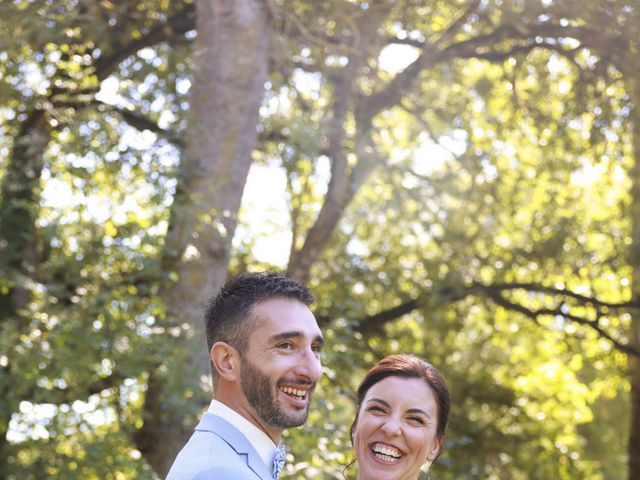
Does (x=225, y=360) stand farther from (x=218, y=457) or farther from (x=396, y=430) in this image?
(x=396, y=430)

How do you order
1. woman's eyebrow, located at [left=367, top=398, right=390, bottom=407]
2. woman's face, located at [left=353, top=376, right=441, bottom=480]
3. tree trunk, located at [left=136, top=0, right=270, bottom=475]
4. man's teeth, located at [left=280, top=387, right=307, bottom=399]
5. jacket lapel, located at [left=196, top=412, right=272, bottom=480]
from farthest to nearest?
tree trunk, located at [left=136, top=0, right=270, bottom=475], woman's eyebrow, located at [left=367, top=398, right=390, bottom=407], woman's face, located at [left=353, top=376, right=441, bottom=480], man's teeth, located at [left=280, top=387, right=307, bottom=399], jacket lapel, located at [left=196, top=412, right=272, bottom=480]

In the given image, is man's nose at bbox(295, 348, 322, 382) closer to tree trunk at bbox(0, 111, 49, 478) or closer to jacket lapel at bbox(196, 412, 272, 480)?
jacket lapel at bbox(196, 412, 272, 480)

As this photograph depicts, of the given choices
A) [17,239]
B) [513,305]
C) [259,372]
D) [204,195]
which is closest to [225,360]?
[259,372]

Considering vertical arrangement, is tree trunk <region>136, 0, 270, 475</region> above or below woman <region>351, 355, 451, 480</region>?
above

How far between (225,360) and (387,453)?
1321 millimetres

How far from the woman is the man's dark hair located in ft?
3.77

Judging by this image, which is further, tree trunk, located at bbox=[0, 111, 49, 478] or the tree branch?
the tree branch

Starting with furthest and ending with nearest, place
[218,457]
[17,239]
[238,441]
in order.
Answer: [17,239] < [238,441] < [218,457]

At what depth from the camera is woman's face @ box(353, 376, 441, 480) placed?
427 centimetres

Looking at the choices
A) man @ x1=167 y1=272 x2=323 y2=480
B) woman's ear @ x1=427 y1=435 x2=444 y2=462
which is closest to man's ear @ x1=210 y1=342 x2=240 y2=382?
man @ x1=167 y1=272 x2=323 y2=480

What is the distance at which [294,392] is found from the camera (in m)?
3.13

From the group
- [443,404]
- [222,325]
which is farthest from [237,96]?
[222,325]

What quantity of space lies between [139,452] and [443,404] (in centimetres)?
391

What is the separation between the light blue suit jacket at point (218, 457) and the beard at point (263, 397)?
9 cm
